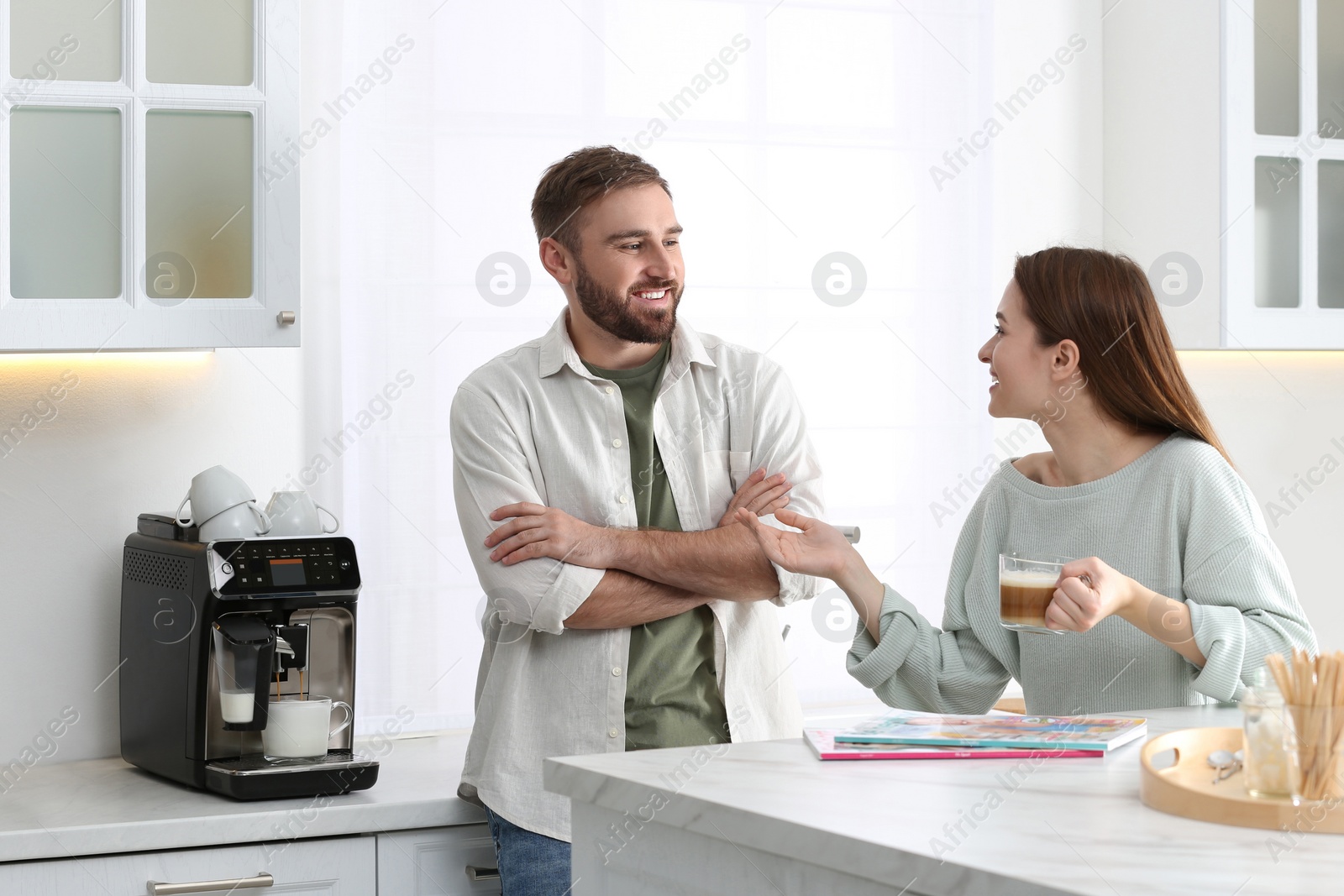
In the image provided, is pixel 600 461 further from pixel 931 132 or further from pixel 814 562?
pixel 931 132

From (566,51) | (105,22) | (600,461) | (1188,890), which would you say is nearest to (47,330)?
(105,22)

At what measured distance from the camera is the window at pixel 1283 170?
8.55 feet

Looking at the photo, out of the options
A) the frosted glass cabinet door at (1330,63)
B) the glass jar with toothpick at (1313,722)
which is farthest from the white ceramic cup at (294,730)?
the frosted glass cabinet door at (1330,63)

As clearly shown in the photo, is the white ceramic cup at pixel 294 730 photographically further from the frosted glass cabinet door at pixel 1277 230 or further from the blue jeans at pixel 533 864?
the frosted glass cabinet door at pixel 1277 230

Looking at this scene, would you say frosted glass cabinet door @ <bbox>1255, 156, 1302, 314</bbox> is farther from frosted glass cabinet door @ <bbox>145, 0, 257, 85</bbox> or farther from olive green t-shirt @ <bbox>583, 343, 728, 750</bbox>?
frosted glass cabinet door @ <bbox>145, 0, 257, 85</bbox>

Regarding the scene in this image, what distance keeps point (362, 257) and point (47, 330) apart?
655 millimetres

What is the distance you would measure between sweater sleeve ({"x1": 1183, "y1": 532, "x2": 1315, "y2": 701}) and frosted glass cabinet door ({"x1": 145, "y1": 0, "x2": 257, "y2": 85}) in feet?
5.42

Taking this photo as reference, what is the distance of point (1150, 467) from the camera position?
1669 millimetres

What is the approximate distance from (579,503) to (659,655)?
10.2 inches

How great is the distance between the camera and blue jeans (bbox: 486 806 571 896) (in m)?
1.87

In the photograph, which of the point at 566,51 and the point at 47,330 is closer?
the point at 47,330

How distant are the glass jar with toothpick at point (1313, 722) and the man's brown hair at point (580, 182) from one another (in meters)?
1.27

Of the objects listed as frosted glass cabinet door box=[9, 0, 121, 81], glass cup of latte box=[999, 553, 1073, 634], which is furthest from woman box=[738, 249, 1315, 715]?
frosted glass cabinet door box=[9, 0, 121, 81]

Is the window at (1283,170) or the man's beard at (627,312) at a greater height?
the window at (1283,170)
